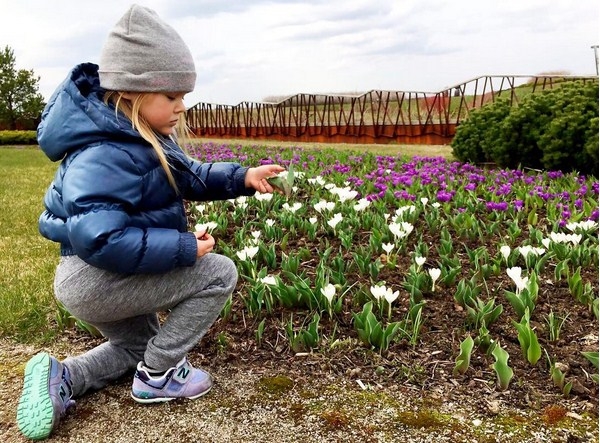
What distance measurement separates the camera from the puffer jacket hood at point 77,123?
218cm

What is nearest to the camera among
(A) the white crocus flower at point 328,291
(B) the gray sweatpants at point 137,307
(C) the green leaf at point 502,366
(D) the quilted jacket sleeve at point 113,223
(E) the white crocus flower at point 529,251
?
(D) the quilted jacket sleeve at point 113,223

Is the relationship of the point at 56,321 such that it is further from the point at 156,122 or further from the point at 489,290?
the point at 489,290

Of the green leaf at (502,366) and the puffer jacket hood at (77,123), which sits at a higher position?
the puffer jacket hood at (77,123)

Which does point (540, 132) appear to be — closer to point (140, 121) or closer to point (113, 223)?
point (140, 121)

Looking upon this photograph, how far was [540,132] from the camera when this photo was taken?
8.17 m

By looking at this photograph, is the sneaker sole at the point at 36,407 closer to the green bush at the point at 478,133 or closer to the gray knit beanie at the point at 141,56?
the gray knit beanie at the point at 141,56

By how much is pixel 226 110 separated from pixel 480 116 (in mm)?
17464

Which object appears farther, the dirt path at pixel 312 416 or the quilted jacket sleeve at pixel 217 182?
the quilted jacket sleeve at pixel 217 182

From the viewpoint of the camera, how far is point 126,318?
8.55 feet

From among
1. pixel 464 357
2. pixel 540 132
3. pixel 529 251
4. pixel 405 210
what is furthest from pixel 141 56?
pixel 540 132

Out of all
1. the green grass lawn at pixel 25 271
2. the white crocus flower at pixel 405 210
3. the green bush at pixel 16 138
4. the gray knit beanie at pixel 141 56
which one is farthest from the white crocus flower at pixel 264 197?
the green bush at pixel 16 138

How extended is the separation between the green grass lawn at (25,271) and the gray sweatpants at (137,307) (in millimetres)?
724

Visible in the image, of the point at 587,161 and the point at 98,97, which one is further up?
the point at 98,97

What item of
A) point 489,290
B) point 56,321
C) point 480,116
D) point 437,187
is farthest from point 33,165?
point 489,290
